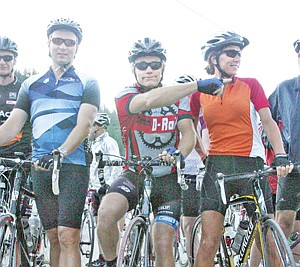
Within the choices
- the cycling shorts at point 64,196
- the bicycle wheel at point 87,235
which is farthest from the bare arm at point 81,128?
the bicycle wheel at point 87,235

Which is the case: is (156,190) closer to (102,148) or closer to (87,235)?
(87,235)

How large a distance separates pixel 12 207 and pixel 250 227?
201 centimetres

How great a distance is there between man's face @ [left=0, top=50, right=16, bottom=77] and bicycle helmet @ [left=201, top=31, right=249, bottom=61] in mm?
2500

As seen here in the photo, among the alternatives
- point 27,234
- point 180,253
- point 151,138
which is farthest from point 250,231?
point 180,253

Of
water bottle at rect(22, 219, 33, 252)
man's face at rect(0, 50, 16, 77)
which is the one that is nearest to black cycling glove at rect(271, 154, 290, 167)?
water bottle at rect(22, 219, 33, 252)

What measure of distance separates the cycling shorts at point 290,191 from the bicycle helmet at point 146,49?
5.41ft

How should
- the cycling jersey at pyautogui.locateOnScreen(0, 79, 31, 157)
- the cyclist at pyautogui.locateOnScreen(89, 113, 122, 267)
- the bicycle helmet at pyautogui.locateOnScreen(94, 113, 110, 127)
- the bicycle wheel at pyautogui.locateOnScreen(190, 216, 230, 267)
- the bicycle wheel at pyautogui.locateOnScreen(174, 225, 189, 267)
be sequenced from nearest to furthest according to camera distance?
the bicycle wheel at pyautogui.locateOnScreen(190, 216, 230, 267) < the cycling jersey at pyautogui.locateOnScreen(0, 79, 31, 157) < the bicycle wheel at pyautogui.locateOnScreen(174, 225, 189, 267) < the cyclist at pyautogui.locateOnScreen(89, 113, 122, 267) < the bicycle helmet at pyautogui.locateOnScreen(94, 113, 110, 127)

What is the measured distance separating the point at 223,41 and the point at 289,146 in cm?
129

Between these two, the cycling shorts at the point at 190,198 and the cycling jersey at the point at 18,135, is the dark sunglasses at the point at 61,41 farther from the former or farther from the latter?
the cycling shorts at the point at 190,198

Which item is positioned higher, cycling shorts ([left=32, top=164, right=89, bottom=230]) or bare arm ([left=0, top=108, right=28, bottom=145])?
bare arm ([left=0, top=108, right=28, bottom=145])

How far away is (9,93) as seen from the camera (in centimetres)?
652

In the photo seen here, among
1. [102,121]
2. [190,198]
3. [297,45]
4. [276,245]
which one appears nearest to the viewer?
[276,245]

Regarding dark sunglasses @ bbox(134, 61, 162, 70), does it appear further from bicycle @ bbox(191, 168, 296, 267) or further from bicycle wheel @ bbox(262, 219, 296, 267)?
bicycle wheel @ bbox(262, 219, 296, 267)

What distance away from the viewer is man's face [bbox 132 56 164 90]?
5102 mm
